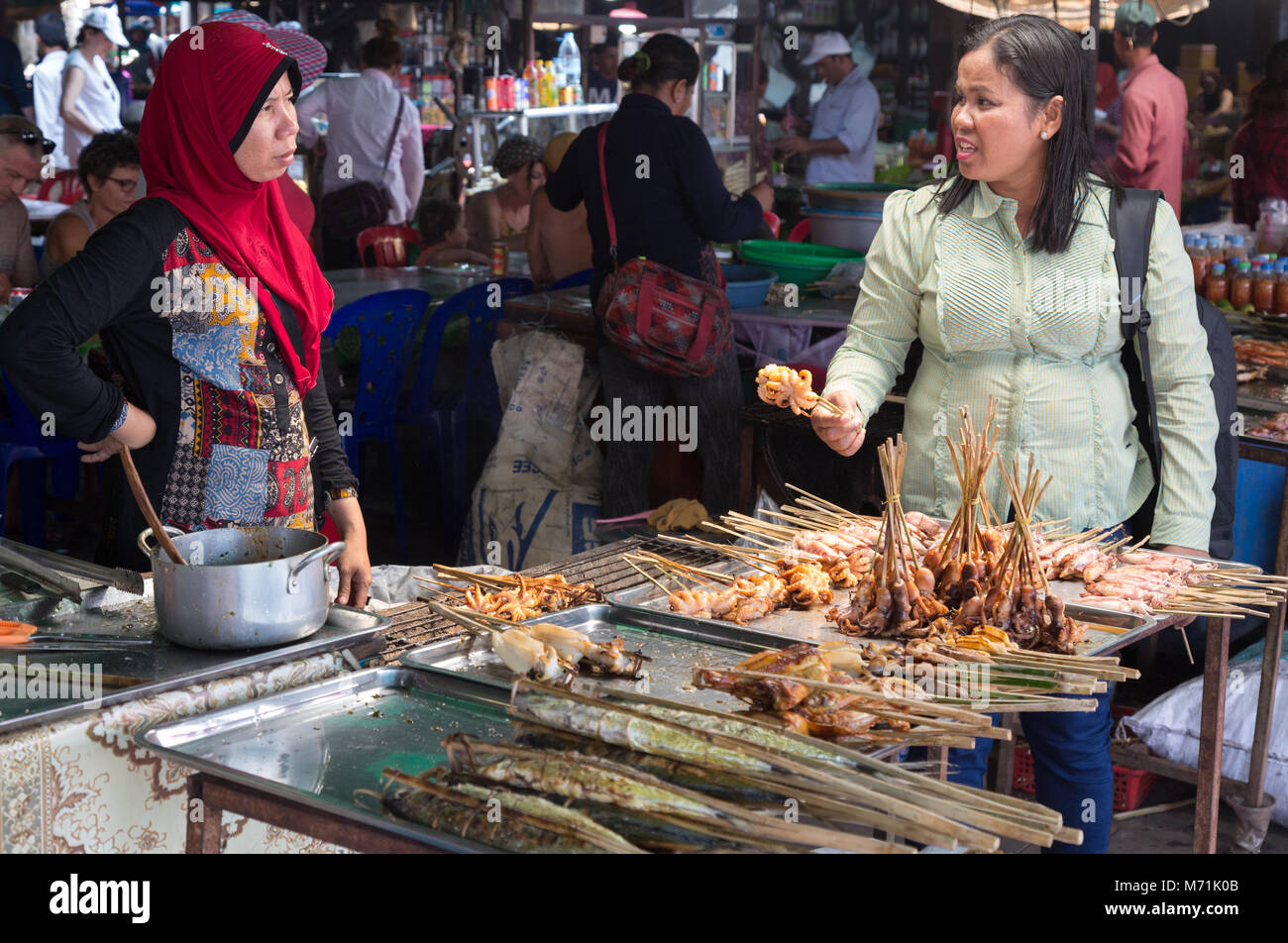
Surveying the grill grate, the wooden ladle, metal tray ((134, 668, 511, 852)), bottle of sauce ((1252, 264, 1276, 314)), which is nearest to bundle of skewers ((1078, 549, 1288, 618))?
the grill grate

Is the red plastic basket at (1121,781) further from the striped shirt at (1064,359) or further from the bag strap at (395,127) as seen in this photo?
the bag strap at (395,127)

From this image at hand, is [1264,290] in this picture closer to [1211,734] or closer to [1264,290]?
[1264,290]

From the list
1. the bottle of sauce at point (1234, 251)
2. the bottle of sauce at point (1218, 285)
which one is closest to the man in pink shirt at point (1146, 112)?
the bottle of sauce at point (1234, 251)

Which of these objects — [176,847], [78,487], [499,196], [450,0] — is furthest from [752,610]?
[450,0]

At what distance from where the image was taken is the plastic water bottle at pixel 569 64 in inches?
429

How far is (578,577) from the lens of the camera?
260 cm

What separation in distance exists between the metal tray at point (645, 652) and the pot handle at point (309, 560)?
0.63 ft

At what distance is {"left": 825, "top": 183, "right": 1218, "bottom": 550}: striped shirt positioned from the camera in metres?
2.71

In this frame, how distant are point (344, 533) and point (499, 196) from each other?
5598mm

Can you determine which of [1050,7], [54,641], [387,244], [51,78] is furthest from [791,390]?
[51,78]

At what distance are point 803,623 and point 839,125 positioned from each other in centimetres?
714

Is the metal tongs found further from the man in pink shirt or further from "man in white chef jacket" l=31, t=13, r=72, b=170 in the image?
"man in white chef jacket" l=31, t=13, r=72, b=170

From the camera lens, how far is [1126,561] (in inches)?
102
